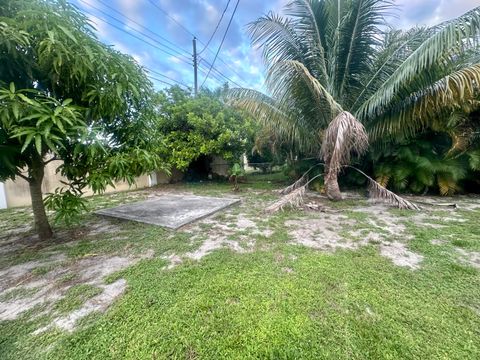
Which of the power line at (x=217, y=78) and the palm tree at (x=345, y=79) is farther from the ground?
the power line at (x=217, y=78)

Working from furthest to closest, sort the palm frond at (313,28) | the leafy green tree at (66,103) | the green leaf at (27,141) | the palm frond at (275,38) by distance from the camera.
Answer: the palm frond at (275,38) → the palm frond at (313,28) → the leafy green tree at (66,103) → the green leaf at (27,141)

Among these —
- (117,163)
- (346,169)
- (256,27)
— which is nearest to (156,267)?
(117,163)

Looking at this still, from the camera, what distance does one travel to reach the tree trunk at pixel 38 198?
3.28 m

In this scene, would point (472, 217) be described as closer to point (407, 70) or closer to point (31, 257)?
point (407, 70)

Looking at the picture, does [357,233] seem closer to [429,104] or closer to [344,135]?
[344,135]

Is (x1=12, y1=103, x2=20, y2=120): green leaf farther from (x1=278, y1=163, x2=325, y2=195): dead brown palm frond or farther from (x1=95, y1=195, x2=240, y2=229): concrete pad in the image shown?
(x1=278, y1=163, x2=325, y2=195): dead brown palm frond

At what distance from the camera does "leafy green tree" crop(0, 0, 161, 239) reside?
2025 millimetres

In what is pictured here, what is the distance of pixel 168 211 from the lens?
5375 mm

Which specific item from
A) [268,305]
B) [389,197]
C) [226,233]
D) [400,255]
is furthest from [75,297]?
[389,197]

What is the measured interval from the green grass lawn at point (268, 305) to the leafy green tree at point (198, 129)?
586 cm

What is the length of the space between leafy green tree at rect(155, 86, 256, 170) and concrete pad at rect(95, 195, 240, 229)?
304 centimetres

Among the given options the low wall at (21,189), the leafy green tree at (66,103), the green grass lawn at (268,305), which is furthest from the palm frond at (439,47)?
the low wall at (21,189)

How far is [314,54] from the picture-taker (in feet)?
20.0

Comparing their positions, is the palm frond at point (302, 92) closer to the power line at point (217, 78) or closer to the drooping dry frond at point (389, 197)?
the drooping dry frond at point (389, 197)
